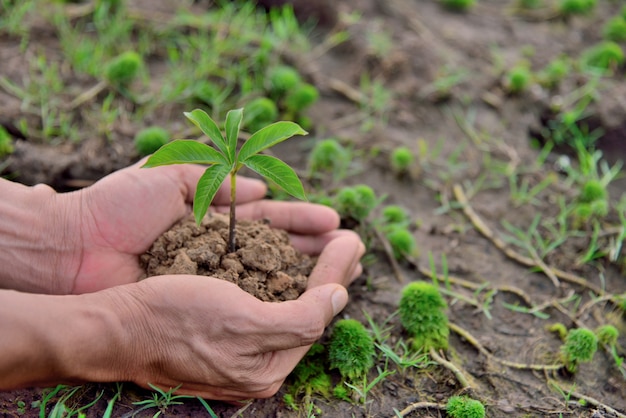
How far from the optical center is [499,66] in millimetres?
3701

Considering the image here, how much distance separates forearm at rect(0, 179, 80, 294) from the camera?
7.04 feet

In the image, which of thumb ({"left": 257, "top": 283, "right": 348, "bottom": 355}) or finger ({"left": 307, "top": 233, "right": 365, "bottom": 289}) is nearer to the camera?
thumb ({"left": 257, "top": 283, "right": 348, "bottom": 355})

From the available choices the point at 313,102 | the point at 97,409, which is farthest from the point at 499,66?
the point at 97,409

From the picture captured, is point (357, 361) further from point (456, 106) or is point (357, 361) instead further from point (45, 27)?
point (45, 27)

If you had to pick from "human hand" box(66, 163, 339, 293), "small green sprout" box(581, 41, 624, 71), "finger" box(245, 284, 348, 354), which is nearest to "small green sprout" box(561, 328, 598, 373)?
"finger" box(245, 284, 348, 354)

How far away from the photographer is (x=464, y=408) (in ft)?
6.83

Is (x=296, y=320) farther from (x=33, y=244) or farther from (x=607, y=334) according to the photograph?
(x=607, y=334)

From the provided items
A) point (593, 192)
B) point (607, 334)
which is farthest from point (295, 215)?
point (593, 192)

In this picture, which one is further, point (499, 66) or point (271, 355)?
point (499, 66)

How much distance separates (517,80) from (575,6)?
107 cm

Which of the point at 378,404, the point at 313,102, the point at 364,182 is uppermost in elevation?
the point at 313,102

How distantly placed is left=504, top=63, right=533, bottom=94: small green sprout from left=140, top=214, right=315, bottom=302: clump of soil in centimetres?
186

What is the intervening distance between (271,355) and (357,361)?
34cm

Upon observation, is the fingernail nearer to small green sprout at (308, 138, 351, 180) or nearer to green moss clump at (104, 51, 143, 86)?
small green sprout at (308, 138, 351, 180)
